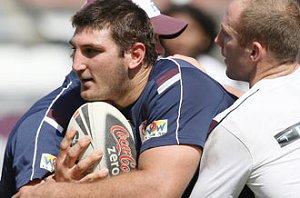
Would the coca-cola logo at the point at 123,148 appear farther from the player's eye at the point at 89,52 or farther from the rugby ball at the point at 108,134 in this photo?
the player's eye at the point at 89,52

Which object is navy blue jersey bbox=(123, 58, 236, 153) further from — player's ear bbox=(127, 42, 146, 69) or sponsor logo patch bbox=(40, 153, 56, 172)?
sponsor logo patch bbox=(40, 153, 56, 172)

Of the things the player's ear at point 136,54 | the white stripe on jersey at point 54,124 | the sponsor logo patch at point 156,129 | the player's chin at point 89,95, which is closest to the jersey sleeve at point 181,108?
the sponsor logo patch at point 156,129

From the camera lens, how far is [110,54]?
13.3 feet

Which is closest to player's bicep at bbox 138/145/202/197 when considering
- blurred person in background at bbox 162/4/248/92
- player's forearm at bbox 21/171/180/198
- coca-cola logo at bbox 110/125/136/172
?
player's forearm at bbox 21/171/180/198

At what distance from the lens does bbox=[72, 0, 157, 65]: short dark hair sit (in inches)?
160

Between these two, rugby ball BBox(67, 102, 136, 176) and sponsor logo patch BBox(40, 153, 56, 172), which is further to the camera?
sponsor logo patch BBox(40, 153, 56, 172)

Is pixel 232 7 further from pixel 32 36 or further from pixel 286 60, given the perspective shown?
pixel 32 36

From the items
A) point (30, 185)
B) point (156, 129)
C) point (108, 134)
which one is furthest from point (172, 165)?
point (30, 185)

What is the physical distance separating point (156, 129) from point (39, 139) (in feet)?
2.09

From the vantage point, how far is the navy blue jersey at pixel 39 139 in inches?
160

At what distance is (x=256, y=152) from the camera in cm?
353

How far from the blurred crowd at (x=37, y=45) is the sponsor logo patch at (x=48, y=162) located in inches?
111

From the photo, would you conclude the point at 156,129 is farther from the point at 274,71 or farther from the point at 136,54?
the point at 274,71

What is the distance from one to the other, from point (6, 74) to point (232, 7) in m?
3.44
